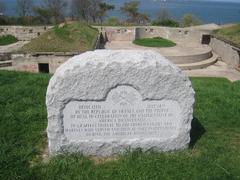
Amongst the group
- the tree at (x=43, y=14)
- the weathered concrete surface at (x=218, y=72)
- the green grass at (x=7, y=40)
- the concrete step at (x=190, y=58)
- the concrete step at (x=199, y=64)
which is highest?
the tree at (x=43, y=14)

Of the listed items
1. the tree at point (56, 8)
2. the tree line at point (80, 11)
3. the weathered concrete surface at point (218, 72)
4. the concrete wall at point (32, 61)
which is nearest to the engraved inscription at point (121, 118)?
the concrete wall at point (32, 61)

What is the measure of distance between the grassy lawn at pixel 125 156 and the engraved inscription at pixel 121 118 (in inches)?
14.7

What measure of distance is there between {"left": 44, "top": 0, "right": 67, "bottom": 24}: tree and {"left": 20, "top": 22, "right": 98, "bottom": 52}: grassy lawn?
86.0 ft

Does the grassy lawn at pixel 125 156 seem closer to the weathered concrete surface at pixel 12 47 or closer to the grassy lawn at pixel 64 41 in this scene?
the grassy lawn at pixel 64 41

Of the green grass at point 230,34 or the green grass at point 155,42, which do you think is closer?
the green grass at point 230,34

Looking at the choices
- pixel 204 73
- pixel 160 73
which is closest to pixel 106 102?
pixel 160 73

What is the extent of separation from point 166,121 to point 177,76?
2.74 ft

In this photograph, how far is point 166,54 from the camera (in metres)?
22.8

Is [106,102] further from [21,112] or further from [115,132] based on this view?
[21,112]

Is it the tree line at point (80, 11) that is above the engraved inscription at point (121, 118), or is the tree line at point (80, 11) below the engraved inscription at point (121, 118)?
above

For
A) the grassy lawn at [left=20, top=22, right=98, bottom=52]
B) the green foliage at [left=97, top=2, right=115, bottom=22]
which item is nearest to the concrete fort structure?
the grassy lawn at [left=20, top=22, right=98, bottom=52]

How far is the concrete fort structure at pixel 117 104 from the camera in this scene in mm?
4625

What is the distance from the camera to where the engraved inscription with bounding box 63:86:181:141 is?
4859 millimetres

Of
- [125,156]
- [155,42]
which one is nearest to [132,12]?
[155,42]
